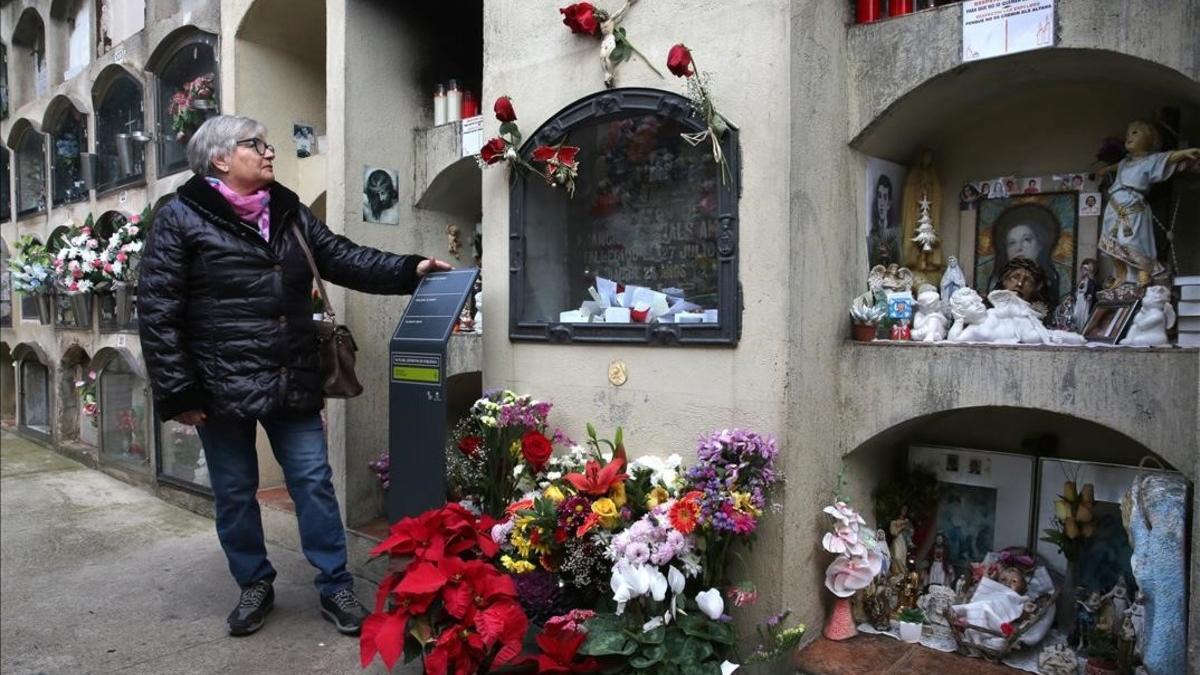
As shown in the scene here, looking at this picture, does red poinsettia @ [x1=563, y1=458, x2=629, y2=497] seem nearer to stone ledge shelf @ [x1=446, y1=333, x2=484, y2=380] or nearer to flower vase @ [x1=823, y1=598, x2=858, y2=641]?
flower vase @ [x1=823, y1=598, x2=858, y2=641]

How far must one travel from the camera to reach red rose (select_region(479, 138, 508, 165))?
11.4ft

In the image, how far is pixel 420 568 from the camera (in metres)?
2.58

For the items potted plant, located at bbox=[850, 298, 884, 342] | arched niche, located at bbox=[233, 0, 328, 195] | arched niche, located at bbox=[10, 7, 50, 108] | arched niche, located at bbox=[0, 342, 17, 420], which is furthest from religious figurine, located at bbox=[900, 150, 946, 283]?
arched niche, located at bbox=[0, 342, 17, 420]

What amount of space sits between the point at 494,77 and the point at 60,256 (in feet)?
17.6

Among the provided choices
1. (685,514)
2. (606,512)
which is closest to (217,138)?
(606,512)

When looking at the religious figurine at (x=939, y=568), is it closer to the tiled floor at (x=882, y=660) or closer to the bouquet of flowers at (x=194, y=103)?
the tiled floor at (x=882, y=660)

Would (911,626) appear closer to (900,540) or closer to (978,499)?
(900,540)

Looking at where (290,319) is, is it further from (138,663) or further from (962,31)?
(962,31)

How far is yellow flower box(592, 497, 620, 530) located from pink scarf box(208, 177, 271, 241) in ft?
5.81

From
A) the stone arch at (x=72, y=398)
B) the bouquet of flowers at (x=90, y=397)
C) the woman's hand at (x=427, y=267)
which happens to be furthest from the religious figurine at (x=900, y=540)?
the stone arch at (x=72, y=398)

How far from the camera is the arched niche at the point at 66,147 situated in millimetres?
7699

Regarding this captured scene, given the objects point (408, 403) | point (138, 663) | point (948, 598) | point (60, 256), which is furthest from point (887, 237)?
point (60, 256)

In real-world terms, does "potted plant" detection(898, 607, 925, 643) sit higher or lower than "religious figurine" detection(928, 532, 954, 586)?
lower

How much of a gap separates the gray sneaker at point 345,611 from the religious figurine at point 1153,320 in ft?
10.3
